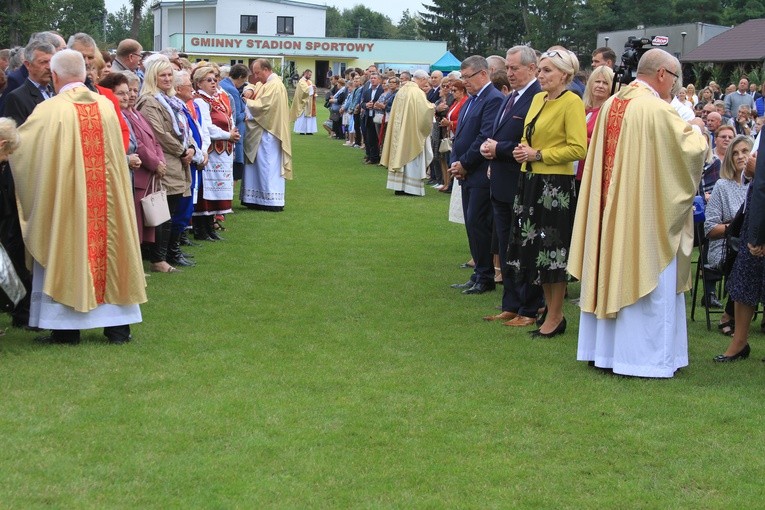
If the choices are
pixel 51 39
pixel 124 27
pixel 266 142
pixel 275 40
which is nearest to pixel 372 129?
pixel 266 142

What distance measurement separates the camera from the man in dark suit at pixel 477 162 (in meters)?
9.49

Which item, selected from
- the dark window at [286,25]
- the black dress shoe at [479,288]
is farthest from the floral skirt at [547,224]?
the dark window at [286,25]

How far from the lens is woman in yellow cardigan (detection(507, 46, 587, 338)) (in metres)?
7.68

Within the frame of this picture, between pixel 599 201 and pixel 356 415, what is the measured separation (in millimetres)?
2297

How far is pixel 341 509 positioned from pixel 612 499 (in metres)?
1.27

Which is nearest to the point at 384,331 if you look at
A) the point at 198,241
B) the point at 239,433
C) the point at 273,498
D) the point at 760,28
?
the point at 239,433

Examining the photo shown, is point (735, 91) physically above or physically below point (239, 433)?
above

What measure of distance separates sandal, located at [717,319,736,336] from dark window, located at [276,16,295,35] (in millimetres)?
78117

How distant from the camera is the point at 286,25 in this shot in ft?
275

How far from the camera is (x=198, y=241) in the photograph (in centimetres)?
1280

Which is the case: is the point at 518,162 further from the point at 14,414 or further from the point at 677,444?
the point at 14,414

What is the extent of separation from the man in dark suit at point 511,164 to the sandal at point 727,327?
1.48 meters

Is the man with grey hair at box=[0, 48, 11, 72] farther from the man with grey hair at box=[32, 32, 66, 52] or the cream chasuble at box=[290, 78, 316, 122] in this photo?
the cream chasuble at box=[290, 78, 316, 122]

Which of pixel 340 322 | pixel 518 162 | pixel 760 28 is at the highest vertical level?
pixel 760 28
